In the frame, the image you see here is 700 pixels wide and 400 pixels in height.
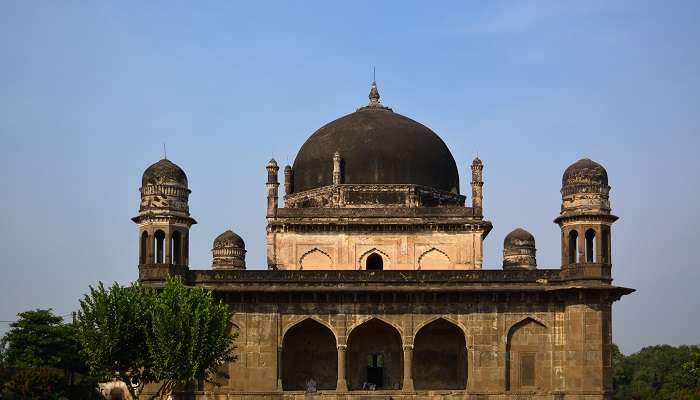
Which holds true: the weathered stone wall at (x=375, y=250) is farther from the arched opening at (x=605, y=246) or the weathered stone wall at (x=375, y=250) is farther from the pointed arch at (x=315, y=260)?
the arched opening at (x=605, y=246)

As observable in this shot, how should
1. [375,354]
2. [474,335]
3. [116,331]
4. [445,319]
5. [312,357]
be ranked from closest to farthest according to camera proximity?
[116,331] → [474,335] → [445,319] → [312,357] → [375,354]

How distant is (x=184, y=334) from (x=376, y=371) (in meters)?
9.65

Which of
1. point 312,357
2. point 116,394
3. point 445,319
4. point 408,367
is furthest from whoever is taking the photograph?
point 116,394

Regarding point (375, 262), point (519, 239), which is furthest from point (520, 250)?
point (375, 262)

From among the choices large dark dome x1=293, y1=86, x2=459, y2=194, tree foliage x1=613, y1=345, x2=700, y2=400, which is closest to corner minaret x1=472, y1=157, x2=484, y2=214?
large dark dome x1=293, y1=86, x2=459, y2=194

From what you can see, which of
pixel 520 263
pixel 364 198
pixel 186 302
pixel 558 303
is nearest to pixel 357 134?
pixel 364 198

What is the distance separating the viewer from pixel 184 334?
33375mm

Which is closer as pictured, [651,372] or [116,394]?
[116,394]

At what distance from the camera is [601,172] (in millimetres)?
39250

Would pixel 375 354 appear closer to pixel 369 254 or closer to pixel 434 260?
pixel 369 254

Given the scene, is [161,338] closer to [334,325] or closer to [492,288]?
[334,325]

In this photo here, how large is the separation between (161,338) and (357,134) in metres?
14.4

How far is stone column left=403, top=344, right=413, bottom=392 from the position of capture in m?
38.4

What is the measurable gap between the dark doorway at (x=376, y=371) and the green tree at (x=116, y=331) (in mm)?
9158
